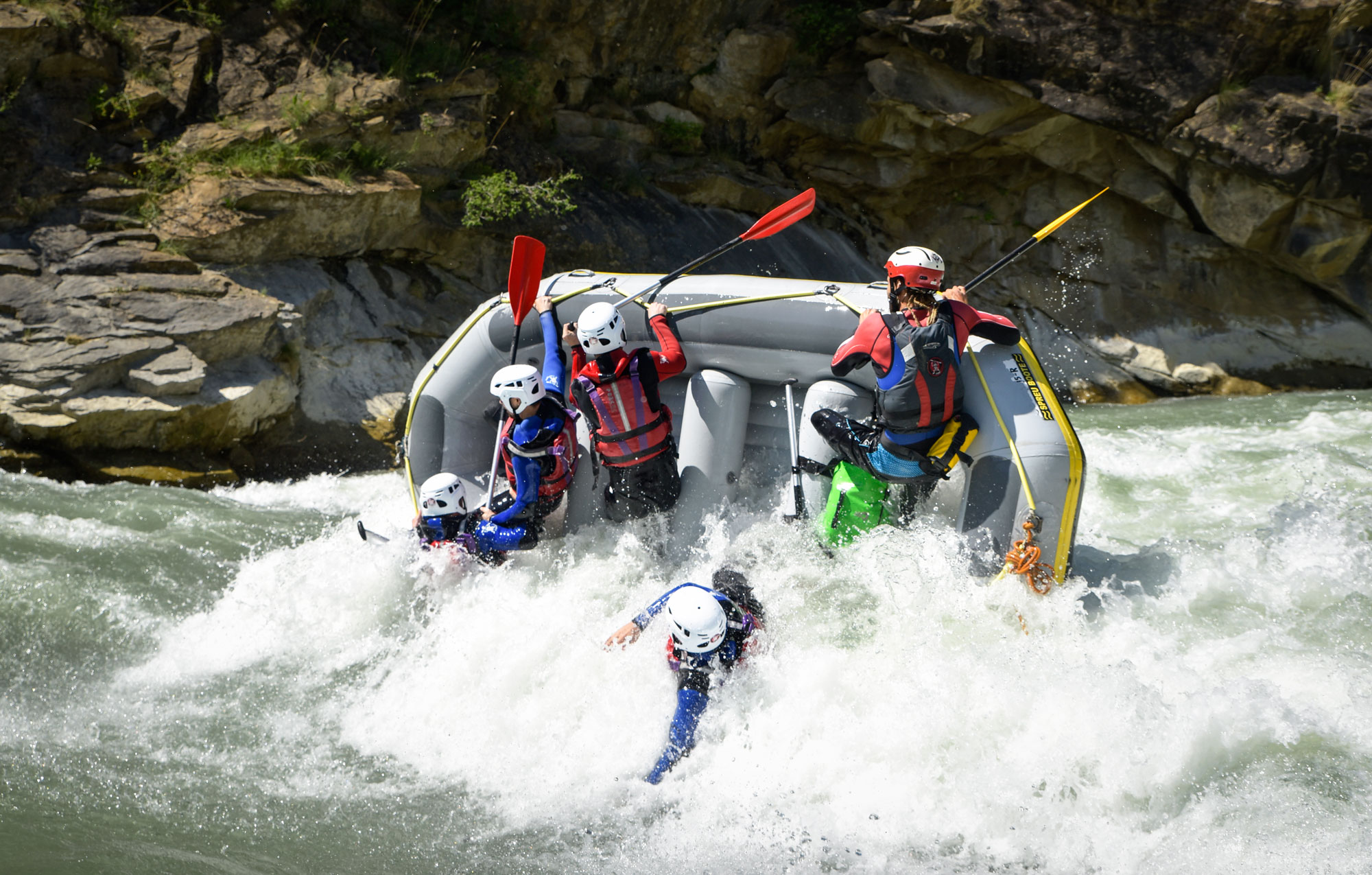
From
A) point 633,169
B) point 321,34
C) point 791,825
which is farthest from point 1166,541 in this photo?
point 321,34

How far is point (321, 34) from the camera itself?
27.6 ft

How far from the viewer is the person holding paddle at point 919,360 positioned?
388cm

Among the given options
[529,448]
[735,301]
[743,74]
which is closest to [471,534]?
[529,448]

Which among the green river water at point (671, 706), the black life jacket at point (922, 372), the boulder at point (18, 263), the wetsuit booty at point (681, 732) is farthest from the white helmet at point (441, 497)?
the boulder at point (18, 263)

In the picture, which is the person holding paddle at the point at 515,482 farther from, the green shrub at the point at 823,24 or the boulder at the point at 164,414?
the green shrub at the point at 823,24

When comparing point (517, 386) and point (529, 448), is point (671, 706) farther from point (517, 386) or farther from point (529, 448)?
point (517, 386)

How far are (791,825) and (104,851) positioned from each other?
215cm

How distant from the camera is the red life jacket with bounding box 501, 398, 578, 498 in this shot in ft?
14.7

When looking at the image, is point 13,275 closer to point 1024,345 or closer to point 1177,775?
point 1024,345

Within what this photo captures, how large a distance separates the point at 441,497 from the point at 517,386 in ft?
2.09

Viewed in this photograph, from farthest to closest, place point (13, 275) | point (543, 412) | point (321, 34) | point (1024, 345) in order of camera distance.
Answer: point (321, 34), point (13, 275), point (543, 412), point (1024, 345)

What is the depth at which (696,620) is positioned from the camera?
320 cm

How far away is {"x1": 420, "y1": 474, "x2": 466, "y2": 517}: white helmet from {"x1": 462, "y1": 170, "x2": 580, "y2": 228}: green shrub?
4.18 meters

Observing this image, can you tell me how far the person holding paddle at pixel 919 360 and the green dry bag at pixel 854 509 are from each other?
0.43 feet
